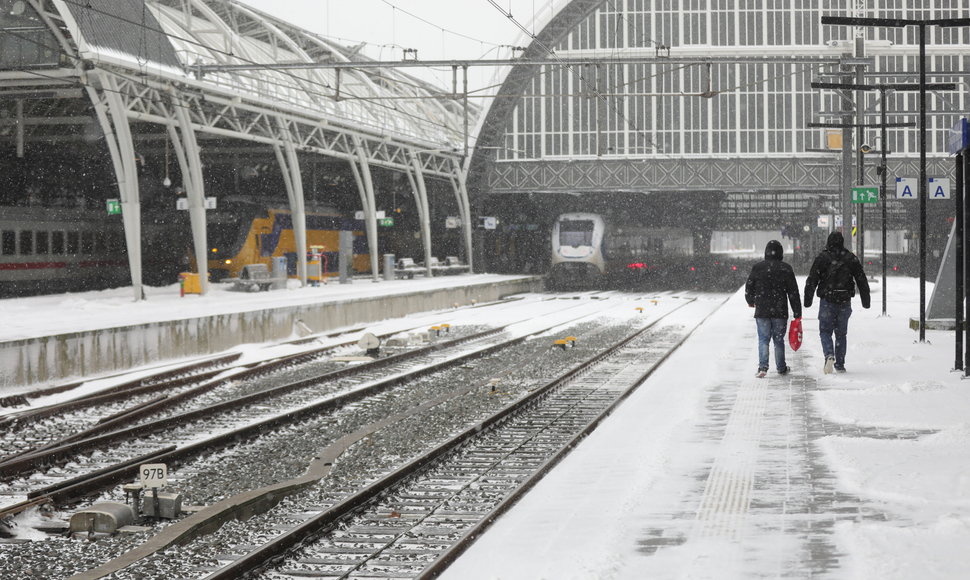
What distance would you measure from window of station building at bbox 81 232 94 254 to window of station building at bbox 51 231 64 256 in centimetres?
106

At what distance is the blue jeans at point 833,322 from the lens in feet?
47.9

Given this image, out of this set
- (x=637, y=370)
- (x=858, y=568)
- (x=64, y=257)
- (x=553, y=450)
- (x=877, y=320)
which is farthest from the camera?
(x=64, y=257)

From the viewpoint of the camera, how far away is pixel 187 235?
135 ft

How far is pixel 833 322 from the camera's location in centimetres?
1473

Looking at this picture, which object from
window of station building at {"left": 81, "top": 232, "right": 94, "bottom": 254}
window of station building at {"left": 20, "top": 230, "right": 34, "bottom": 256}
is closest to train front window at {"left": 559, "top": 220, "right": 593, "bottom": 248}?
window of station building at {"left": 81, "top": 232, "right": 94, "bottom": 254}

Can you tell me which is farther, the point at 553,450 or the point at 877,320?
the point at 877,320

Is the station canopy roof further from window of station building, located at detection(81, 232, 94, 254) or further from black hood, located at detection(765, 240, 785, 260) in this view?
black hood, located at detection(765, 240, 785, 260)

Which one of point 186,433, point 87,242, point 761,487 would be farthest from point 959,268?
point 87,242

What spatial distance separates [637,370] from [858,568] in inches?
475

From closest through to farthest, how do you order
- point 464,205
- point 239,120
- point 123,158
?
1. point 123,158
2. point 239,120
3. point 464,205

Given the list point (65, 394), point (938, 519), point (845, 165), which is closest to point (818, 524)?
point (938, 519)

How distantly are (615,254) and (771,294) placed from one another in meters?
40.6

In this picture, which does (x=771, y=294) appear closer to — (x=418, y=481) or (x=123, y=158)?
(x=418, y=481)

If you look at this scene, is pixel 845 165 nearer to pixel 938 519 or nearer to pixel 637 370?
pixel 637 370
